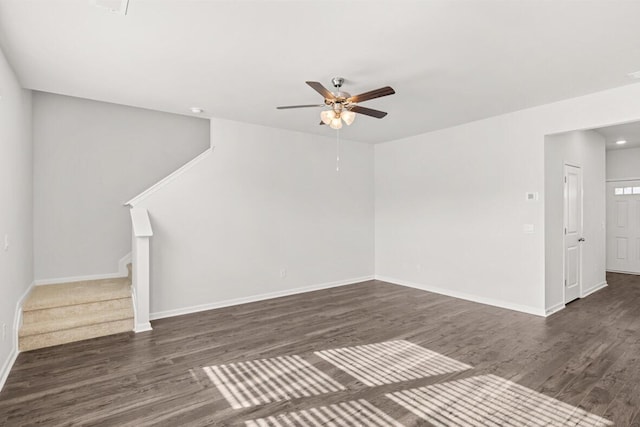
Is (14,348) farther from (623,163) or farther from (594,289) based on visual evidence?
(623,163)

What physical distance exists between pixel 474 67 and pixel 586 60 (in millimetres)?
950

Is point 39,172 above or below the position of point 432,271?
above

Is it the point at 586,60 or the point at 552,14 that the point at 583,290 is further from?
the point at 552,14

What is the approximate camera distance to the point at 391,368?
303 cm

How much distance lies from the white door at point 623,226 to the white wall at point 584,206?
5.38 ft

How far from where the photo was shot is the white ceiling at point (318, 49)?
2.30m

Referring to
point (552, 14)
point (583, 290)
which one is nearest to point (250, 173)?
point (552, 14)

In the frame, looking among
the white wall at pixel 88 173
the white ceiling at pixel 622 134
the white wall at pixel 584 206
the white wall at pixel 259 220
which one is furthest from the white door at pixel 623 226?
the white wall at pixel 88 173

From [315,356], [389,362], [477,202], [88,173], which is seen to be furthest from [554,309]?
[88,173]

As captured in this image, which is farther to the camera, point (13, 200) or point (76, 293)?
point (76, 293)

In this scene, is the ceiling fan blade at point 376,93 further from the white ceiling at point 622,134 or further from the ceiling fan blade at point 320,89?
the white ceiling at point 622,134

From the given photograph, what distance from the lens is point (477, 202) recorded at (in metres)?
5.22

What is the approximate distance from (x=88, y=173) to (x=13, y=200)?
1.65 m

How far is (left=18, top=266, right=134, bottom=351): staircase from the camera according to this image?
351 cm
